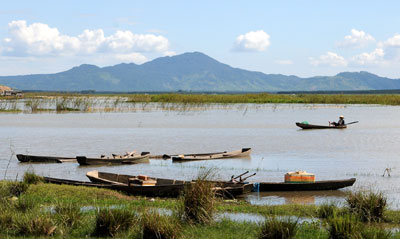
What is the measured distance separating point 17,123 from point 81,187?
30.5 meters

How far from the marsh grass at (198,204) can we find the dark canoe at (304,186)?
16.7 ft

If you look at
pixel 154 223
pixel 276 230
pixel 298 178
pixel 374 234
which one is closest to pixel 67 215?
pixel 154 223

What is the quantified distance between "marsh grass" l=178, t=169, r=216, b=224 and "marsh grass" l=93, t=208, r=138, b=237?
113cm

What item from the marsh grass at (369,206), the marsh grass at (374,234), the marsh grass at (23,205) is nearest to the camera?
the marsh grass at (374,234)

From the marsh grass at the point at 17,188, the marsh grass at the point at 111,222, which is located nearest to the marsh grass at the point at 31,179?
the marsh grass at the point at 17,188

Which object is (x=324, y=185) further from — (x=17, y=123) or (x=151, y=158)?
(x=17, y=123)

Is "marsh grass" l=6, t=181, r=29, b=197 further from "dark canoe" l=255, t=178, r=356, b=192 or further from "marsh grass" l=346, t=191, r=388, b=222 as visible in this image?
"marsh grass" l=346, t=191, r=388, b=222

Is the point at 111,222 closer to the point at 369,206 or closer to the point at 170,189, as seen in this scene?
the point at 170,189

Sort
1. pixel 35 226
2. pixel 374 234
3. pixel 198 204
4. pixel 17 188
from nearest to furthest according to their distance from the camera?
pixel 374 234 → pixel 35 226 → pixel 198 204 → pixel 17 188

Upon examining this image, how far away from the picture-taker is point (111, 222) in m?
9.85

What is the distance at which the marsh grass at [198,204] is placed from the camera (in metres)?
10.6

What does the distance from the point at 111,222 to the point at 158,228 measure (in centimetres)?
96

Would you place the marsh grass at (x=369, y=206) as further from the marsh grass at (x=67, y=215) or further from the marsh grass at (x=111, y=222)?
the marsh grass at (x=67, y=215)

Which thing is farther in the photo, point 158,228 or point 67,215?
point 67,215
